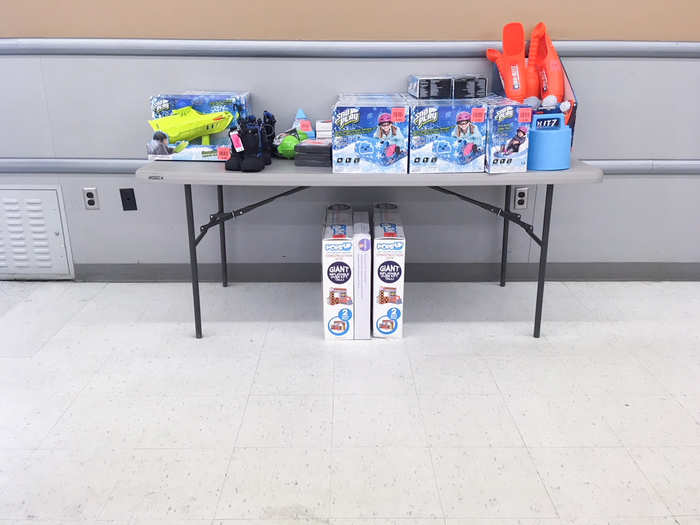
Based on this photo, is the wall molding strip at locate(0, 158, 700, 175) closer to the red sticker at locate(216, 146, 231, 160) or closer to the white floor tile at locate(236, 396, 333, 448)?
the red sticker at locate(216, 146, 231, 160)

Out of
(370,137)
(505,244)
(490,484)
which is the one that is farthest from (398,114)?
(490,484)

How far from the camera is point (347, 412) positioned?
2121mm

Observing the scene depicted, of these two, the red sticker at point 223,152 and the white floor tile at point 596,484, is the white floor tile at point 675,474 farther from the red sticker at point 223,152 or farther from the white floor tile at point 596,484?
the red sticker at point 223,152

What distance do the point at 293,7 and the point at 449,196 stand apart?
124 centimetres

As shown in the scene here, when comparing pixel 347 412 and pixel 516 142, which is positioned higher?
pixel 516 142

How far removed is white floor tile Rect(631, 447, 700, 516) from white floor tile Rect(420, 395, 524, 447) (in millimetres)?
397

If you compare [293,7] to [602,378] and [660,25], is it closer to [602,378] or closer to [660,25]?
[660,25]

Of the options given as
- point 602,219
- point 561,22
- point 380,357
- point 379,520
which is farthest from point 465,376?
point 561,22

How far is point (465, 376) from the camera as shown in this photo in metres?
2.35

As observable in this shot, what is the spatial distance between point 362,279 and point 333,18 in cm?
129

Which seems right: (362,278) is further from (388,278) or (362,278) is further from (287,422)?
(287,422)

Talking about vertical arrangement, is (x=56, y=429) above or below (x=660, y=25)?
below

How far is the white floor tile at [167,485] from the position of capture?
5.50ft

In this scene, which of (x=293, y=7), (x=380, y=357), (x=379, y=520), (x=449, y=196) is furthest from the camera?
(x=449, y=196)
